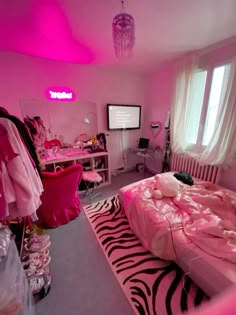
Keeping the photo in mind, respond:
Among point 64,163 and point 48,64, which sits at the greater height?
point 48,64

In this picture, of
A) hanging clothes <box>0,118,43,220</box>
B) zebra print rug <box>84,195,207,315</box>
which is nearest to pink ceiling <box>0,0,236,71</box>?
hanging clothes <box>0,118,43,220</box>

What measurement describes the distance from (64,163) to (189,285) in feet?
7.58

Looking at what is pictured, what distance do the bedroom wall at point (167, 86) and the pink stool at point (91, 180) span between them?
1623 millimetres

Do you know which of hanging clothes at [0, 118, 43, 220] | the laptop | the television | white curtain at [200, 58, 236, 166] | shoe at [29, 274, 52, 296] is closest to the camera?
hanging clothes at [0, 118, 43, 220]

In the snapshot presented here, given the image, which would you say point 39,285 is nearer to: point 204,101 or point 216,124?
point 216,124

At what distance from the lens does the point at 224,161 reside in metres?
2.07

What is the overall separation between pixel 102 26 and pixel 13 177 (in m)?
1.76

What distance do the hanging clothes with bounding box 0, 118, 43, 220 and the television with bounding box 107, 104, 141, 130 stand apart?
2423 millimetres

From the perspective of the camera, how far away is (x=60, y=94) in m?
2.67

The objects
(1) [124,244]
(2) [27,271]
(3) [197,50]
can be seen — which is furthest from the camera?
(3) [197,50]

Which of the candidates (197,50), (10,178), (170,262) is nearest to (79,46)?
(197,50)

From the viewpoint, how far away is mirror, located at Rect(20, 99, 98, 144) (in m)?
2.53

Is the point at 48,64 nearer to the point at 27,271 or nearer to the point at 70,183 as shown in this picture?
the point at 70,183

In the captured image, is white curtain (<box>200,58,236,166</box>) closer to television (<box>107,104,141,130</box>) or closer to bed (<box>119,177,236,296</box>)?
bed (<box>119,177,236,296</box>)
